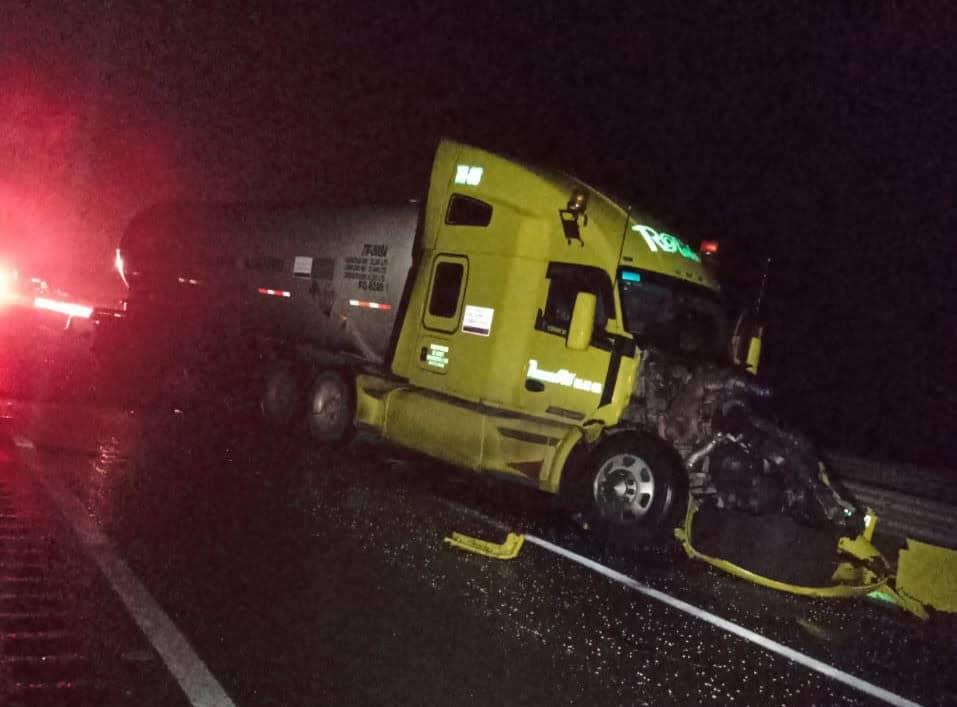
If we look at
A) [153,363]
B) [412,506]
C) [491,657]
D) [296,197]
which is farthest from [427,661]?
[153,363]

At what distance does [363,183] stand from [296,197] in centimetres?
162

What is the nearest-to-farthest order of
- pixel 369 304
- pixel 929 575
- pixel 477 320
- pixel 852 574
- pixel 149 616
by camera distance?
pixel 149 616 → pixel 929 575 → pixel 852 574 → pixel 477 320 → pixel 369 304

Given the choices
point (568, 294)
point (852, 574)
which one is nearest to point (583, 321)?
point (568, 294)

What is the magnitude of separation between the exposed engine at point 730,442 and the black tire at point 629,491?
36 cm

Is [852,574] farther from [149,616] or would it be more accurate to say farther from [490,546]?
[149,616]

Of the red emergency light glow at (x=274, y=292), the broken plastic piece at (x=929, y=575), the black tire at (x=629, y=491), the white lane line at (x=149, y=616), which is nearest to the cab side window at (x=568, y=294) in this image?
the black tire at (x=629, y=491)

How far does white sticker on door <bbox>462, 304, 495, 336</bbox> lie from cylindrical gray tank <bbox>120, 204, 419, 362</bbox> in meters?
1.24

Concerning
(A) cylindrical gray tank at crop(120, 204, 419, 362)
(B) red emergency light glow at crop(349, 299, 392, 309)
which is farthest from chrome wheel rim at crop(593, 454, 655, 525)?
(B) red emergency light glow at crop(349, 299, 392, 309)

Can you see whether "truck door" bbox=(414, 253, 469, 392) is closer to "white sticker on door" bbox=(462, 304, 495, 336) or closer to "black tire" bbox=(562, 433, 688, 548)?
"white sticker on door" bbox=(462, 304, 495, 336)

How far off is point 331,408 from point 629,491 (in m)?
4.75

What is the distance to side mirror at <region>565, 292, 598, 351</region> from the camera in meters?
8.25

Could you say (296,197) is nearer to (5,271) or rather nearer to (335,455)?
(335,455)

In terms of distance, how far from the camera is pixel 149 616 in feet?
15.4

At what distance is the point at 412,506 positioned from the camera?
26.6 ft
